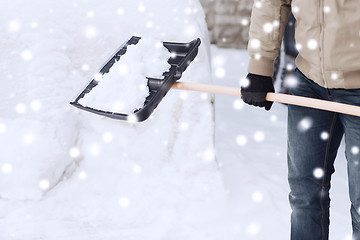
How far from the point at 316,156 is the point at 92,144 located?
1.39 m

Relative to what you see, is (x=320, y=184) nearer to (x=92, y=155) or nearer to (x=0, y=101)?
(x=92, y=155)

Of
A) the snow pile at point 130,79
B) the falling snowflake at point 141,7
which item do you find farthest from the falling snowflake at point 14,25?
the snow pile at point 130,79

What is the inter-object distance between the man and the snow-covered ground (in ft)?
2.02

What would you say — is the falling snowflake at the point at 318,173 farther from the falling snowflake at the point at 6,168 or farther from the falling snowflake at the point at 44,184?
the falling snowflake at the point at 6,168

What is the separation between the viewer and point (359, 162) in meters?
1.28

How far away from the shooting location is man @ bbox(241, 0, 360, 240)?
47.9 inches

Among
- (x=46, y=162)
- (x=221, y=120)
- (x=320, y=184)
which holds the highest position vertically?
(x=320, y=184)

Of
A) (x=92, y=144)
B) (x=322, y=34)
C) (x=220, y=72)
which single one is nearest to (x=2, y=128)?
(x=92, y=144)

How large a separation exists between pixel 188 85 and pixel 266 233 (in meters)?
0.98

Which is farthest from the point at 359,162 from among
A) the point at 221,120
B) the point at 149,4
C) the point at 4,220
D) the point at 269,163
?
the point at 221,120

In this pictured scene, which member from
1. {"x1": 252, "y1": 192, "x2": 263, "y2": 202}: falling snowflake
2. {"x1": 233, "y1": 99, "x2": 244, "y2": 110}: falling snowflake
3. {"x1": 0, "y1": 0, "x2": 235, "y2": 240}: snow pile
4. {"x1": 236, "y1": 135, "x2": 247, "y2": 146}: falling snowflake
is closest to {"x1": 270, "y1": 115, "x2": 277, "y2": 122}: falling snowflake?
{"x1": 233, "y1": 99, "x2": 244, "y2": 110}: falling snowflake

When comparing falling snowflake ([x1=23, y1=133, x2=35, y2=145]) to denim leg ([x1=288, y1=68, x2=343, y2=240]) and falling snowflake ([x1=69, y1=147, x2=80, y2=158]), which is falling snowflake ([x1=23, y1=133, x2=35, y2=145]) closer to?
falling snowflake ([x1=69, y1=147, x2=80, y2=158])

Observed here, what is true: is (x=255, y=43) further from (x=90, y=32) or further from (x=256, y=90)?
(x=90, y=32)

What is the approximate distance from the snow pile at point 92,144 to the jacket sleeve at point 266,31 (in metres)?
0.97
